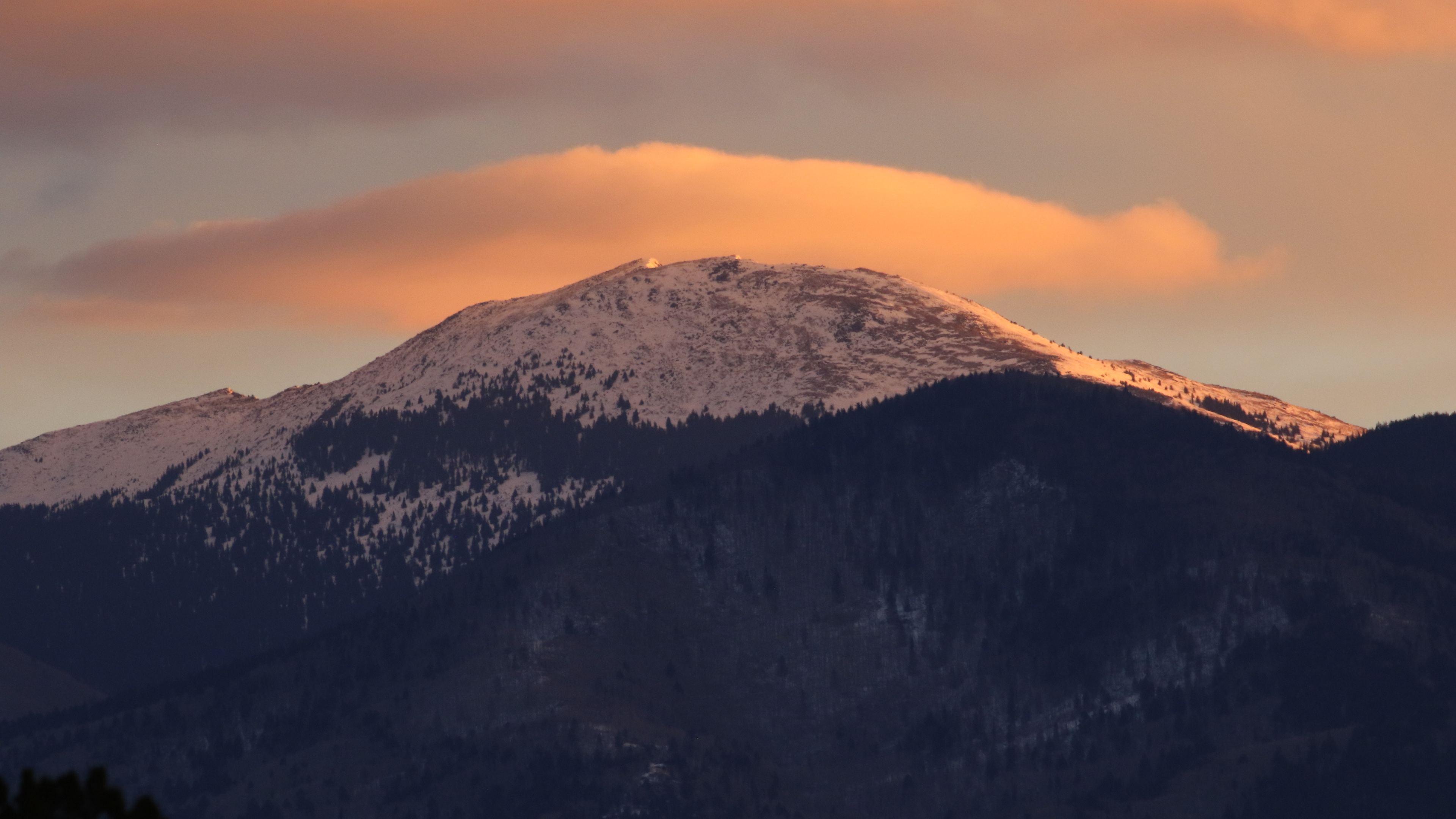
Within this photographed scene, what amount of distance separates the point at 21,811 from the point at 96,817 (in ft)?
8.95

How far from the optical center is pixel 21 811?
87.2m

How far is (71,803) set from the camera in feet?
291

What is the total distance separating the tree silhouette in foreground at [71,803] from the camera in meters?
87.0

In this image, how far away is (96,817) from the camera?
88438mm

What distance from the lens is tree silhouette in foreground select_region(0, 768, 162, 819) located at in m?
87.0
